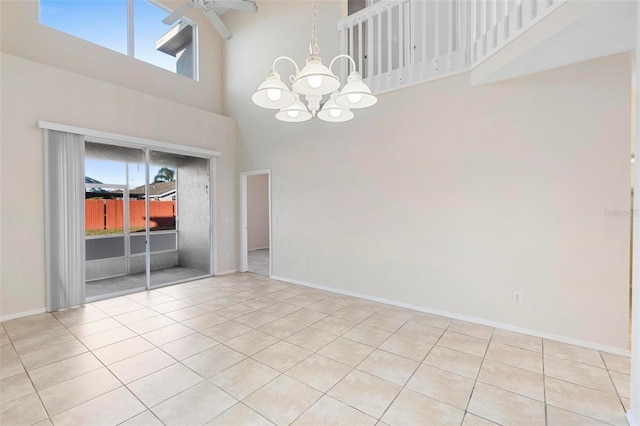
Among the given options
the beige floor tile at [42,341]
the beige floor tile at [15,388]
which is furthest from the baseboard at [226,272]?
the beige floor tile at [15,388]

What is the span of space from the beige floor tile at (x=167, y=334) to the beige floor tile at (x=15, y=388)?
0.95 meters

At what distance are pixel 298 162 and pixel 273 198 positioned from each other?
927 millimetres

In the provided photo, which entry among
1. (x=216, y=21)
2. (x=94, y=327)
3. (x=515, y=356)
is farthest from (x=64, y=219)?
(x=515, y=356)

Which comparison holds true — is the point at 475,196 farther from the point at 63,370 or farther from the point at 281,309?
the point at 63,370

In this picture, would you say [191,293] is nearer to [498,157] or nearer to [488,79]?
[498,157]

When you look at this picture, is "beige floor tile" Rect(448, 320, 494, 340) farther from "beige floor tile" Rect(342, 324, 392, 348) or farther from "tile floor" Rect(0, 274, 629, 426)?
"beige floor tile" Rect(342, 324, 392, 348)

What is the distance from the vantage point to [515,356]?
2791 millimetres

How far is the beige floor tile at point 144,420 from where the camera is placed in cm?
192

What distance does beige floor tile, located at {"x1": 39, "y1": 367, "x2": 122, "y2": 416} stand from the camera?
6.89 feet

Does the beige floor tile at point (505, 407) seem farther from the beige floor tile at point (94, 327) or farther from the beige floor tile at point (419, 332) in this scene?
the beige floor tile at point (94, 327)

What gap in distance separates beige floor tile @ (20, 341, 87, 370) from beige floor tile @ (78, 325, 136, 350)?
0.07m

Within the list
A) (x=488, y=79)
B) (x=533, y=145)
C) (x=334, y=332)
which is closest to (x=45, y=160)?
(x=334, y=332)

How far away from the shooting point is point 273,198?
18.7 ft

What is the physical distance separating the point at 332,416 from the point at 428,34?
486 centimetres
